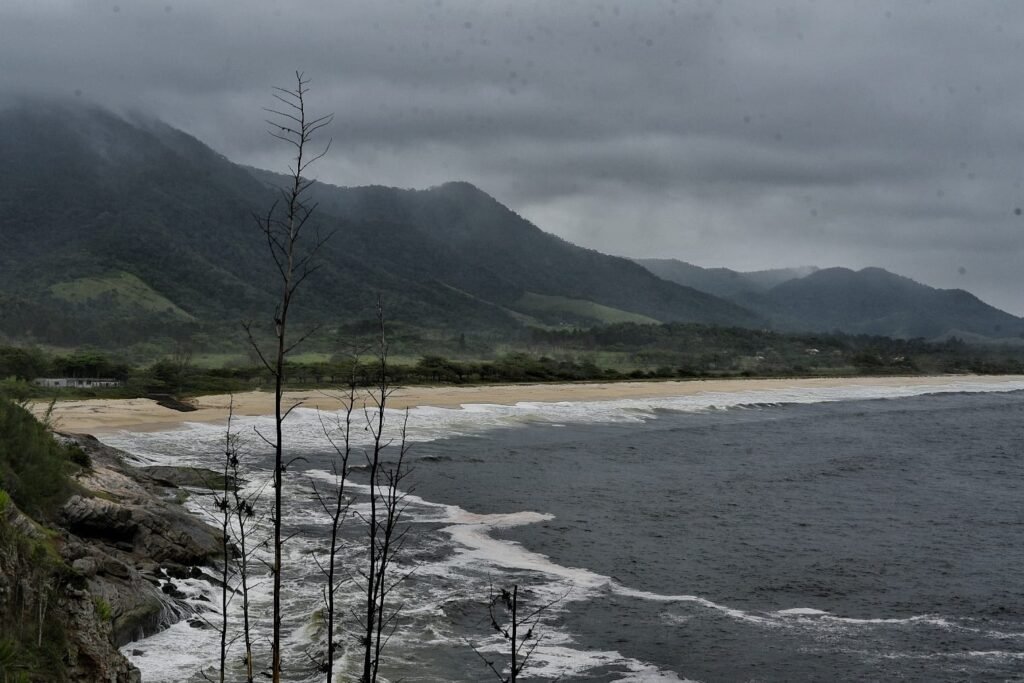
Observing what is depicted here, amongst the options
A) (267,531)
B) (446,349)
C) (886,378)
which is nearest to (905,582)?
(267,531)

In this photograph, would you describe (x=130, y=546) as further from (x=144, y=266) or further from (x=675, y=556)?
(x=144, y=266)

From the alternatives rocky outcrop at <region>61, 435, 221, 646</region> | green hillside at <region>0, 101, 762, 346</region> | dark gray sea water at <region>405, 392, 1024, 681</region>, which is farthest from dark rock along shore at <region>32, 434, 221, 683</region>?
green hillside at <region>0, 101, 762, 346</region>

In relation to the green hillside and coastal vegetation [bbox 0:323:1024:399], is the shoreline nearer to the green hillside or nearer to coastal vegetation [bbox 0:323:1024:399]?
coastal vegetation [bbox 0:323:1024:399]

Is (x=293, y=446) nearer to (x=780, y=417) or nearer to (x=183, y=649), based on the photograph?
(x=183, y=649)

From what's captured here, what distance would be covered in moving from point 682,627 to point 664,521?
859cm

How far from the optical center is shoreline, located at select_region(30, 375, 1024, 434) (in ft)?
119

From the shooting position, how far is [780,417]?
5591cm

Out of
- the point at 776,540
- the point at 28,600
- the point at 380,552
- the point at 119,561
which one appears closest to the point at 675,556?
the point at 776,540

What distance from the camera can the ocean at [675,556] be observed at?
42.9 feet

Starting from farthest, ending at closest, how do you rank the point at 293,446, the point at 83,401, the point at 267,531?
1. the point at 83,401
2. the point at 293,446
3. the point at 267,531

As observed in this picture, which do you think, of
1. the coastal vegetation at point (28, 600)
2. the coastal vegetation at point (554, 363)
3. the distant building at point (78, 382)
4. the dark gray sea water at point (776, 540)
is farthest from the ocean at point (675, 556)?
the distant building at point (78, 382)

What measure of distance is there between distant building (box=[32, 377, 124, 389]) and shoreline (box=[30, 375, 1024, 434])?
543cm

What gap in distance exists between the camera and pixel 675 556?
19.4 metres

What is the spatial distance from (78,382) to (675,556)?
42.8m
